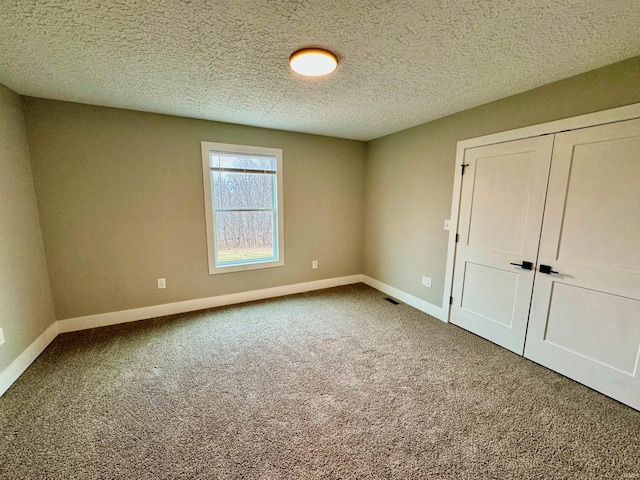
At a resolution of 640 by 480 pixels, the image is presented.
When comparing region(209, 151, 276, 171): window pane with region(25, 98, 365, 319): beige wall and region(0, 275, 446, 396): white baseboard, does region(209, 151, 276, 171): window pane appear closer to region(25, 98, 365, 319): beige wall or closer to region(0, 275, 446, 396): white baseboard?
region(25, 98, 365, 319): beige wall

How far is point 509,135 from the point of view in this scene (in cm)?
242

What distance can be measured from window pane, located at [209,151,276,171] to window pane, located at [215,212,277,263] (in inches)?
24.8

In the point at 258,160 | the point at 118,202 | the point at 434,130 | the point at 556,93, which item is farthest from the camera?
the point at 258,160

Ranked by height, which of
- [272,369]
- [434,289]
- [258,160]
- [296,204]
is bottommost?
[272,369]

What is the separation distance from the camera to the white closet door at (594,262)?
1.83m

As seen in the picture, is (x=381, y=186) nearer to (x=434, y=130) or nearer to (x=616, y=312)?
Answer: (x=434, y=130)

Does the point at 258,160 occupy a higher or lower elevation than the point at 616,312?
higher

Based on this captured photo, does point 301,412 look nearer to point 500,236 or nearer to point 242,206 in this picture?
point 500,236

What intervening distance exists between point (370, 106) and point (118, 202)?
9.56 ft

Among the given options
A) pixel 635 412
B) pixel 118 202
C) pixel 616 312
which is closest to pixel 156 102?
pixel 118 202

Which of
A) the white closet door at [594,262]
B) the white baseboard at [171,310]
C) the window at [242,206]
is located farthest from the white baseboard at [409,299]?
the window at [242,206]

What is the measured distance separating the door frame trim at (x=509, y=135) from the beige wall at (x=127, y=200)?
2.06m

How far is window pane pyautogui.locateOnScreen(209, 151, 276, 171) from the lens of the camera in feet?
11.0

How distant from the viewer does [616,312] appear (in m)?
1.90
